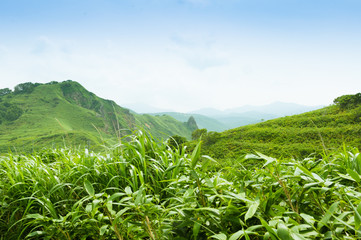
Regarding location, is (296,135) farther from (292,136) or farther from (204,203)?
(204,203)

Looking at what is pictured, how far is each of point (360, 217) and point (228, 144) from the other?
31.6m

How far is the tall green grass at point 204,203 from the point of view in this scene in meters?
1.17

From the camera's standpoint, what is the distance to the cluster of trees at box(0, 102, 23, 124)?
107 metres

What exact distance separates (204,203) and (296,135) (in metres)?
30.9

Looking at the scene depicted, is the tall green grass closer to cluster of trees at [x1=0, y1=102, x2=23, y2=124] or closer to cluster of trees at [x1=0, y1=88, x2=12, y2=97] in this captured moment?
cluster of trees at [x1=0, y1=102, x2=23, y2=124]

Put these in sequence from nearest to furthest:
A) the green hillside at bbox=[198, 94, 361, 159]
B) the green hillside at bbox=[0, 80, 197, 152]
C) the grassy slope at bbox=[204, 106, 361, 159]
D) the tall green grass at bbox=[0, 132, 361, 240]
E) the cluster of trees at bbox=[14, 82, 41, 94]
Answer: the tall green grass at bbox=[0, 132, 361, 240], the grassy slope at bbox=[204, 106, 361, 159], the green hillside at bbox=[198, 94, 361, 159], the green hillside at bbox=[0, 80, 197, 152], the cluster of trees at bbox=[14, 82, 41, 94]

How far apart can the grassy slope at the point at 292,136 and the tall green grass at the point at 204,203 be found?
20.4 meters

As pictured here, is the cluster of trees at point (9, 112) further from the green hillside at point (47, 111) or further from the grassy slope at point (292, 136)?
the grassy slope at point (292, 136)

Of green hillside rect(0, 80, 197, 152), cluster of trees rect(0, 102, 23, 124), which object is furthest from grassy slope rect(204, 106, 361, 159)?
cluster of trees rect(0, 102, 23, 124)

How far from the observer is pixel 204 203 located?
1533mm

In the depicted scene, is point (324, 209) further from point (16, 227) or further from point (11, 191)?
point (11, 191)

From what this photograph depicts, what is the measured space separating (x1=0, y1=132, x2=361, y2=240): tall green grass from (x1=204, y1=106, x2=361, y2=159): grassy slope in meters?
20.4

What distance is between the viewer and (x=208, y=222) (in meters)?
1.40

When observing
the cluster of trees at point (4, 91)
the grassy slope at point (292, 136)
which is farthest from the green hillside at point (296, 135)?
the cluster of trees at point (4, 91)
